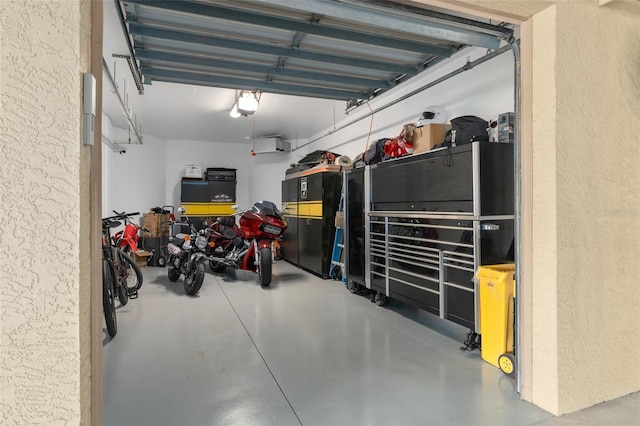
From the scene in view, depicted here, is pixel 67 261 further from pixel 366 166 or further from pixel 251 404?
pixel 366 166

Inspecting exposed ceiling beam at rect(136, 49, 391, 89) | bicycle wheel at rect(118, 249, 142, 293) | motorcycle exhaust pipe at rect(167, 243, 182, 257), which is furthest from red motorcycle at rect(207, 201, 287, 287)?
exposed ceiling beam at rect(136, 49, 391, 89)

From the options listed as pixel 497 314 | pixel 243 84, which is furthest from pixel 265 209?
pixel 497 314

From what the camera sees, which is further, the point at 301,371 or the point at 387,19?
the point at 301,371

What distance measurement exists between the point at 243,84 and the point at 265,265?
2409 mm

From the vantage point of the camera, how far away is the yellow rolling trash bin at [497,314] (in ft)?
7.66

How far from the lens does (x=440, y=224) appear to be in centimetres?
304

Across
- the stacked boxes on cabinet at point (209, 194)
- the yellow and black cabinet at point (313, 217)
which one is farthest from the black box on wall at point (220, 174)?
the yellow and black cabinet at point (313, 217)

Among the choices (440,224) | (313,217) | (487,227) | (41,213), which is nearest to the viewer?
(41,213)

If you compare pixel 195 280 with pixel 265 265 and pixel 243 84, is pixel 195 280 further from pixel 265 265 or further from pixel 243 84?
pixel 243 84

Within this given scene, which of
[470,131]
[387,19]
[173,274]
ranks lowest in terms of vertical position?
[173,274]

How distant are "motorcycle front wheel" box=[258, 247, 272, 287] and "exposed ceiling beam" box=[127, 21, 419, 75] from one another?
2708mm

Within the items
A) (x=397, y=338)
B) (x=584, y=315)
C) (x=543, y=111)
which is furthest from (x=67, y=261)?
(x=397, y=338)

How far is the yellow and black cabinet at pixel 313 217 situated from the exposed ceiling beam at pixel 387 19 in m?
3.43

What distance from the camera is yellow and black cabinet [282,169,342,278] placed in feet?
18.1
